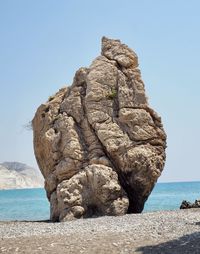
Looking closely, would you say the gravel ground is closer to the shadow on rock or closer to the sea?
the shadow on rock

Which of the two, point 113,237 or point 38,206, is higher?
point 113,237

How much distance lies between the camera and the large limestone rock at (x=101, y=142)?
2489 cm

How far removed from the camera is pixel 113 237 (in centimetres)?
1595

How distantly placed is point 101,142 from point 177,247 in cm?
1288

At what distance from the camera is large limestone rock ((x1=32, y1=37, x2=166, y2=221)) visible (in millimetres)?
24891

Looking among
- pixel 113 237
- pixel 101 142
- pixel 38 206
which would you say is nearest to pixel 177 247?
pixel 113 237

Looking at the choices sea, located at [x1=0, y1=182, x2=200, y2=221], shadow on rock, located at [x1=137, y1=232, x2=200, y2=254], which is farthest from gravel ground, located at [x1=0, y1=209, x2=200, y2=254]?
sea, located at [x1=0, y1=182, x2=200, y2=221]

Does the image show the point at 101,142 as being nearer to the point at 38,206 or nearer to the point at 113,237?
the point at 113,237

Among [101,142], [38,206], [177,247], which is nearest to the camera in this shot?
[177,247]

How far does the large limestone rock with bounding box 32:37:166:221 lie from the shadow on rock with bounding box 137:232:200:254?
9.74 metres

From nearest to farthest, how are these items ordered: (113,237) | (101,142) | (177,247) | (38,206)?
(177,247) → (113,237) → (101,142) → (38,206)

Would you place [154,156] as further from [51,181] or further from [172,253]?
[172,253]

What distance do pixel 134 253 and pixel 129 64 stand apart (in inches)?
656

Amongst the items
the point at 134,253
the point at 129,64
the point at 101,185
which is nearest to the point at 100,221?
the point at 101,185
